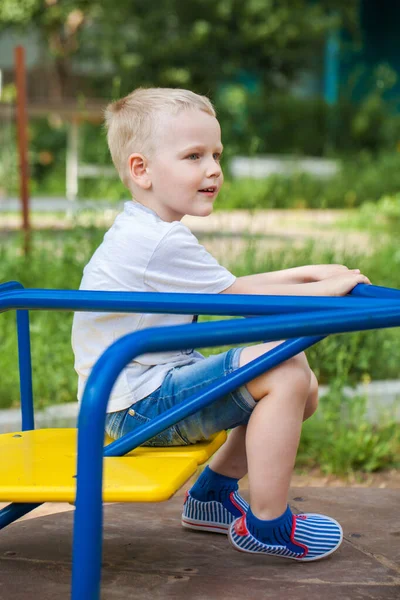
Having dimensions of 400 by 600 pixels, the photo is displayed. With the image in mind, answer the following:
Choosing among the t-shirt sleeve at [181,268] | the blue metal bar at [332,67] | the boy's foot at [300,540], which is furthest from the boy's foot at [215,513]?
the blue metal bar at [332,67]

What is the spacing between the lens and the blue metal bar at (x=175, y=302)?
63.8 inches

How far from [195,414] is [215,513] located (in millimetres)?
402

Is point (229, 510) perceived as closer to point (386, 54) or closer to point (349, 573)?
point (349, 573)

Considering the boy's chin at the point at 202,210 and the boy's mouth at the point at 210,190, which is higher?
the boy's mouth at the point at 210,190

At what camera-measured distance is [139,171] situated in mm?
2143

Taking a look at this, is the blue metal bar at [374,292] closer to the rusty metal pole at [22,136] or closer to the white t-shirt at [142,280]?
the white t-shirt at [142,280]

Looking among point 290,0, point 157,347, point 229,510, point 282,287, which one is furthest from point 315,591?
point 290,0

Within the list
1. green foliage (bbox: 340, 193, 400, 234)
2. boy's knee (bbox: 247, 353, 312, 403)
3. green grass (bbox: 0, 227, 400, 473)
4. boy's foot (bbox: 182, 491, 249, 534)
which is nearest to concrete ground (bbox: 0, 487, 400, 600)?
boy's foot (bbox: 182, 491, 249, 534)

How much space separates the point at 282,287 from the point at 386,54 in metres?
15.6

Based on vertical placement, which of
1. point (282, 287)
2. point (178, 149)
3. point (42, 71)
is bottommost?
point (282, 287)

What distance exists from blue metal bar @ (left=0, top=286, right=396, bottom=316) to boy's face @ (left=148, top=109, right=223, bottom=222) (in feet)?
1.47

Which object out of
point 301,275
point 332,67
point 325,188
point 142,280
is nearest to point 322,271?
point 301,275

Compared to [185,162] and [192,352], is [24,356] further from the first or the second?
[185,162]

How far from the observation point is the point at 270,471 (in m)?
1.84
